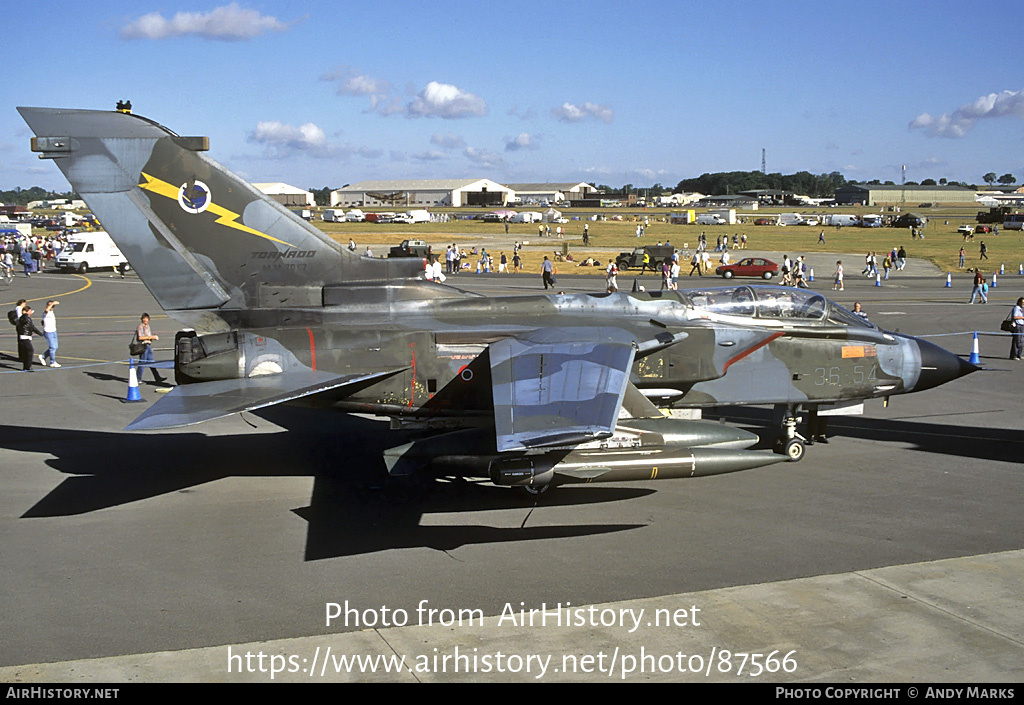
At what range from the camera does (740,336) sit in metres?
14.4

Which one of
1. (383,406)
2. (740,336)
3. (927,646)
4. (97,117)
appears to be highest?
(97,117)

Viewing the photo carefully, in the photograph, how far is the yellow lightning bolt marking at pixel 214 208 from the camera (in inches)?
568

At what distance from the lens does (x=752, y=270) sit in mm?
55062

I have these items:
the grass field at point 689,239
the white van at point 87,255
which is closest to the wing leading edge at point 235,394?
the grass field at point 689,239

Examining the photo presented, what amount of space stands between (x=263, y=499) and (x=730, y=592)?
281 inches

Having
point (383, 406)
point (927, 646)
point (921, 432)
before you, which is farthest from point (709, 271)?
point (927, 646)

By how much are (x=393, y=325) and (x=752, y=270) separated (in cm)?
4472

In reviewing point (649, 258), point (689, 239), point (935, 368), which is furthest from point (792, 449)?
point (689, 239)

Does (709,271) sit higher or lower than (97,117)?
lower

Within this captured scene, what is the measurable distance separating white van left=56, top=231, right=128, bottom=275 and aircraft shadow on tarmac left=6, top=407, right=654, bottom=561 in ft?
156

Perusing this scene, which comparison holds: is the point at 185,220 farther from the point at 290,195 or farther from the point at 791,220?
the point at 290,195

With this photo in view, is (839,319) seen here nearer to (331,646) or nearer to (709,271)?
(331,646)

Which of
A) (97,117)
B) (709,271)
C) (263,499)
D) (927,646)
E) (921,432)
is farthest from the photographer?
(709,271)

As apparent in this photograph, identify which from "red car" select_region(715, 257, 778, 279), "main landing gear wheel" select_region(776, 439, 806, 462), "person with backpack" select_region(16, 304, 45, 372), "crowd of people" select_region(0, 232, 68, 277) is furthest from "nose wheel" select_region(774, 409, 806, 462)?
"crowd of people" select_region(0, 232, 68, 277)
